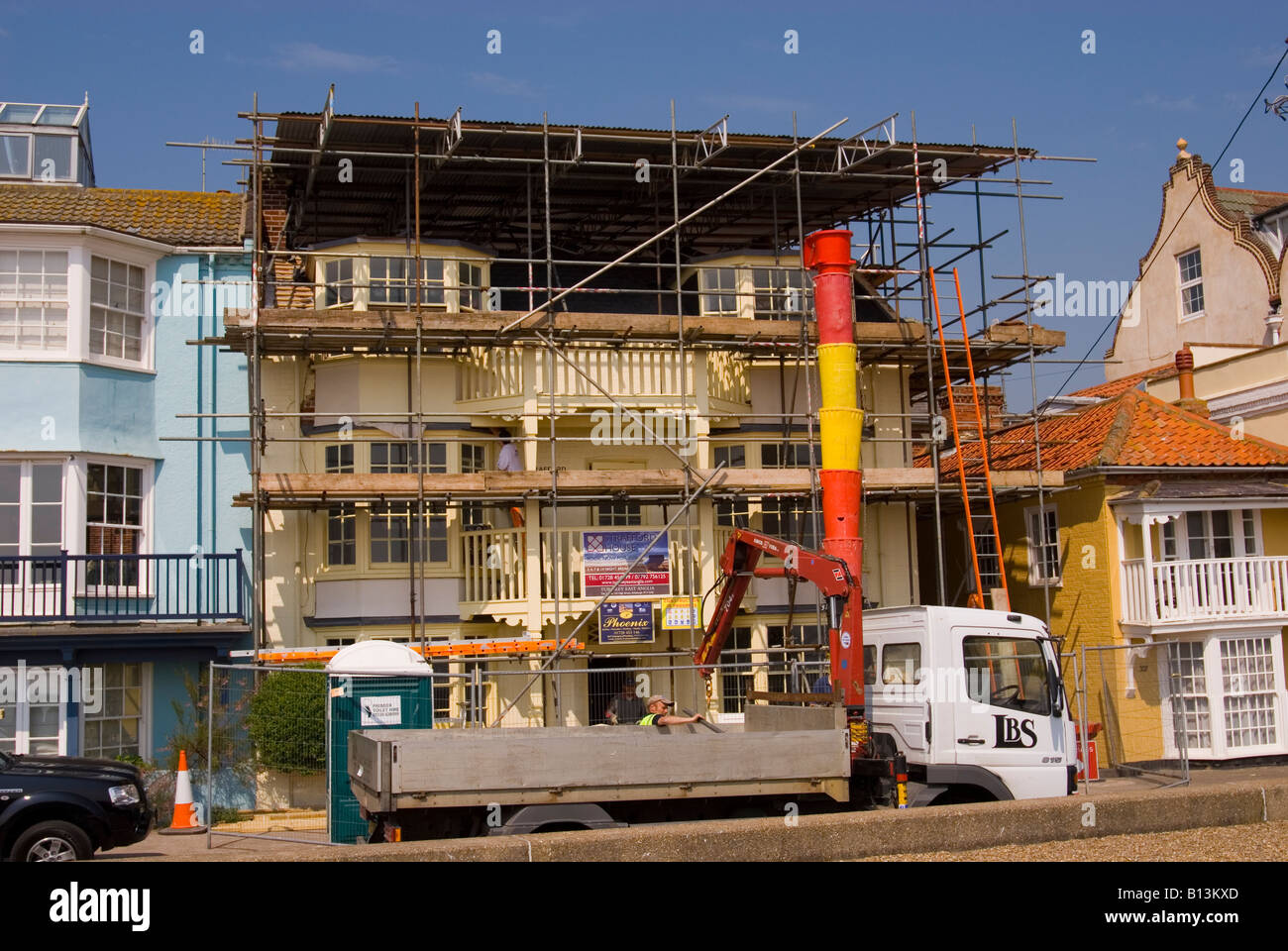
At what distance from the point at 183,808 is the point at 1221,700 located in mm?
15813

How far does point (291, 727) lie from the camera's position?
56.0 ft

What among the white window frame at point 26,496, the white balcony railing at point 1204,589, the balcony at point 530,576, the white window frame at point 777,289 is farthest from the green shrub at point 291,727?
the white balcony railing at point 1204,589

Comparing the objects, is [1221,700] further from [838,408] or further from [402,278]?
[402,278]

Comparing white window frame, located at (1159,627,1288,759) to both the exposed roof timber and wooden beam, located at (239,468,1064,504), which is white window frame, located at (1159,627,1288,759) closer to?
wooden beam, located at (239,468,1064,504)

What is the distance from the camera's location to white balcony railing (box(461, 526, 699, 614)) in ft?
65.3

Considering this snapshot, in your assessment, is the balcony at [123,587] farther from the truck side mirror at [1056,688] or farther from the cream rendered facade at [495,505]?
the truck side mirror at [1056,688]

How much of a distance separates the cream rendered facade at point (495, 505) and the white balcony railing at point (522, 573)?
1.2 inches

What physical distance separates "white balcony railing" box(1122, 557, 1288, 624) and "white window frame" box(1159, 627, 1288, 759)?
440mm

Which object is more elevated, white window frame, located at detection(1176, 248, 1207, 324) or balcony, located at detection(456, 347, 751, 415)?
white window frame, located at detection(1176, 248, 1207, 324)

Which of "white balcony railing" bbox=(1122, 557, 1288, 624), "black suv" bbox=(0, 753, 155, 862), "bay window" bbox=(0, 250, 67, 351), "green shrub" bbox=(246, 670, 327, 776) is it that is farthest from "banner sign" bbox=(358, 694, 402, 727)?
"white balcony railing" bbox=(1122, 557, 1288, 624)

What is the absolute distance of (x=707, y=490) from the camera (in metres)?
20.3

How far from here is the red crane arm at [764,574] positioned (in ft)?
46.1
